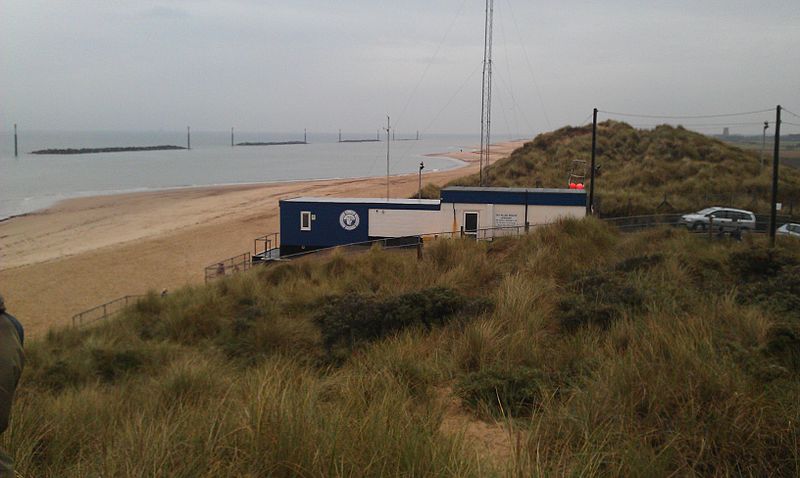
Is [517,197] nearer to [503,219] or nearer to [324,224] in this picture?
[503,219]

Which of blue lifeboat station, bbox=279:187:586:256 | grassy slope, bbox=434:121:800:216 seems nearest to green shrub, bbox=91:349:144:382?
blue lifeboat station, bbox=279:187:586:256

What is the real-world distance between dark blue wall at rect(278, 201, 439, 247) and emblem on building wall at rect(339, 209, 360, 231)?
0.39 ft

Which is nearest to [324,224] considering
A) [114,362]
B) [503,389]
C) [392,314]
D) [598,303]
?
[114,362]

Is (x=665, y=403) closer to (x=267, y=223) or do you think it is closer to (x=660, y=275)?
(x=660, y=275)

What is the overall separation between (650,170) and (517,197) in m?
24.3

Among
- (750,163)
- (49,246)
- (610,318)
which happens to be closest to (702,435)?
(610,318)

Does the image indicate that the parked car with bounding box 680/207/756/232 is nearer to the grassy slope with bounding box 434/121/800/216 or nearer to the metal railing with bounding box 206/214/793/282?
the metal railing with bounding box 206/214/793/282

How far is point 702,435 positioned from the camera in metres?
4.02

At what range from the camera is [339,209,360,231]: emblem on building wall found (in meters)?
26.8

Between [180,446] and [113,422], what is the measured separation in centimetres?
149

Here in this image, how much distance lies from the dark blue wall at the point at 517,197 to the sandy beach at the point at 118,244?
37.0 ft

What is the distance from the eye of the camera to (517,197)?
26.3 meters

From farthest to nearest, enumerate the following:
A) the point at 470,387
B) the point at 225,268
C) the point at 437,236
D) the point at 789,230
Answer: the point at 225,268, the point at 789,230, the point at 437,236, the point at 470,387

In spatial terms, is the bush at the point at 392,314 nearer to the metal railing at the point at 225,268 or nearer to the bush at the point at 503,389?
the bush at the point at 503,389
